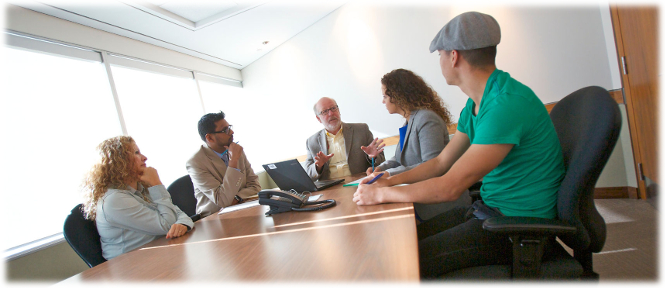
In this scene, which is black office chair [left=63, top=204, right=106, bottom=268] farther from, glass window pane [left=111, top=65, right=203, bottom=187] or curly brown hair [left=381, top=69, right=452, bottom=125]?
curly brown hair [left=381, top=69, right=452, bottom=125]

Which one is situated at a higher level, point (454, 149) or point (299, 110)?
point (299, 110)

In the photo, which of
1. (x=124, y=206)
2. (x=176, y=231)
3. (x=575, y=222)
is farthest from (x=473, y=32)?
(x=124, y=206)

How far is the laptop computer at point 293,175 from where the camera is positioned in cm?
219

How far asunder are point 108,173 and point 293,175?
1.00 metres

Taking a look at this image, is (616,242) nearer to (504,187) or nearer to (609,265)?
(609,265)

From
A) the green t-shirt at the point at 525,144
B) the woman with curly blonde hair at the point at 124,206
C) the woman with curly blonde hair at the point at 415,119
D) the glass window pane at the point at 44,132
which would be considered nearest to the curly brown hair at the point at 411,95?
the woman with curly blonde hair at the point at 415,119

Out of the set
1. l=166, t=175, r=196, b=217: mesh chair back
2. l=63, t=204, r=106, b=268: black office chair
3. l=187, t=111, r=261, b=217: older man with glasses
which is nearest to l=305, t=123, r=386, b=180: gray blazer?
l=187, t=111, r=261, b=217: older man with glasses

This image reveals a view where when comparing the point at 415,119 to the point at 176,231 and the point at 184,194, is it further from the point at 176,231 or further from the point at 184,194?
the point at 184,194

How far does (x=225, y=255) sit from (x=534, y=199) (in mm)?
1046

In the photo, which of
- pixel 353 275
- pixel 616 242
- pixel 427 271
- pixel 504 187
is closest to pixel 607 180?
pixel 616 242

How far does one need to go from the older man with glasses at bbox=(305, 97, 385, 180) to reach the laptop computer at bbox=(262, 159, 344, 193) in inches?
28.8

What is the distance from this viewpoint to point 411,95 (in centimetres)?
246

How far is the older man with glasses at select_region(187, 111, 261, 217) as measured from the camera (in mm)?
2688

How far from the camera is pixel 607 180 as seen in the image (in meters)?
3.71
